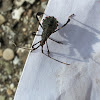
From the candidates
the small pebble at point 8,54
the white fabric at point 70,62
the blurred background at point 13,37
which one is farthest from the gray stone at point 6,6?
the white fabric at point 70,62

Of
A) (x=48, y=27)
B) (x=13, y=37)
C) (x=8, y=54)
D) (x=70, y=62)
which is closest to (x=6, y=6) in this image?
(x=13, y=37)

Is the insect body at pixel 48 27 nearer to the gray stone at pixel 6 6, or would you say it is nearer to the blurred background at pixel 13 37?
the blurred background at pixel 13 37

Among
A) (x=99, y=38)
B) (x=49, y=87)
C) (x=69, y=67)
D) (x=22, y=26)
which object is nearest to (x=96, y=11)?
(x=99, y=38)

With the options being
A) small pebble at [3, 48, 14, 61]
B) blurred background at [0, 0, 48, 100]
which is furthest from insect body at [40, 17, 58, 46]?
small pebble at [3, 48, 14, 61]

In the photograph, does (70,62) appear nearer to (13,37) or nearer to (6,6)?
(13,37)

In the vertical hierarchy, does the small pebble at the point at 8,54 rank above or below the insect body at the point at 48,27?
below

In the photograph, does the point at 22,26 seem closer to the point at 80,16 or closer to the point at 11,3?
the point at 11,3

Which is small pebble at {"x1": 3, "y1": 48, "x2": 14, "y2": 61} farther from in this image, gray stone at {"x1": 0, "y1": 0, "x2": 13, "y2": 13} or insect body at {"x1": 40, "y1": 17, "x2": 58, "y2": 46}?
insect body at {"x1": 40, "y1": 17, "x2": 58, "y2": 46}
